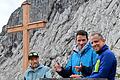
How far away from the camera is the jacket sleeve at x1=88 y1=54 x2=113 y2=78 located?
16.0 ft

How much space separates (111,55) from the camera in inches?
195

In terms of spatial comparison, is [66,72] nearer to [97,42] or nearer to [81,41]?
[81,41]

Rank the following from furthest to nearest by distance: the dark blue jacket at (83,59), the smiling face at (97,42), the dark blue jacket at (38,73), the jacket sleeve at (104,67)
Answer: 1. the dark blue jacket at (38,73)
2. the dark blue jacket at (83,59)
3. the smiling face at (97,42)
4. the jacket sleeve at (104,67)

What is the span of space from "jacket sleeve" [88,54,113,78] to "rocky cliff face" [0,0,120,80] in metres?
15.9

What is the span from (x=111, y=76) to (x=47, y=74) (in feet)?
6.25

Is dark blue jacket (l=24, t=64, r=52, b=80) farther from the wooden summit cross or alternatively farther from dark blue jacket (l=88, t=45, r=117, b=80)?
the wooden summit cross

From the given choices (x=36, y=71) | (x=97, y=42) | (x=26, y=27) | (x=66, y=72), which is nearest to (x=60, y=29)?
(x=26, y=27)

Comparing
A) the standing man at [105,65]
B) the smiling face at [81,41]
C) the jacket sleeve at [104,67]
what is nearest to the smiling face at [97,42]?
the standing man at [105,65]

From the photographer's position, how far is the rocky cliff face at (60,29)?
90.9 ft

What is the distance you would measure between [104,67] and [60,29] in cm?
3077

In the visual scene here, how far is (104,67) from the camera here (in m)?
4.89

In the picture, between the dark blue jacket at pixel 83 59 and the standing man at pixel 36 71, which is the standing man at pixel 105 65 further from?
the standing man at pixel 36 71

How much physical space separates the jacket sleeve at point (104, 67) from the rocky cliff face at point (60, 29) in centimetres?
1586

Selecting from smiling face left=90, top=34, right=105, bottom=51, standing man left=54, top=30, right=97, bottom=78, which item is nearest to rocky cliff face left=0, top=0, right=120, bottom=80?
standing man left=54, top=30, right=97, bottom=78
